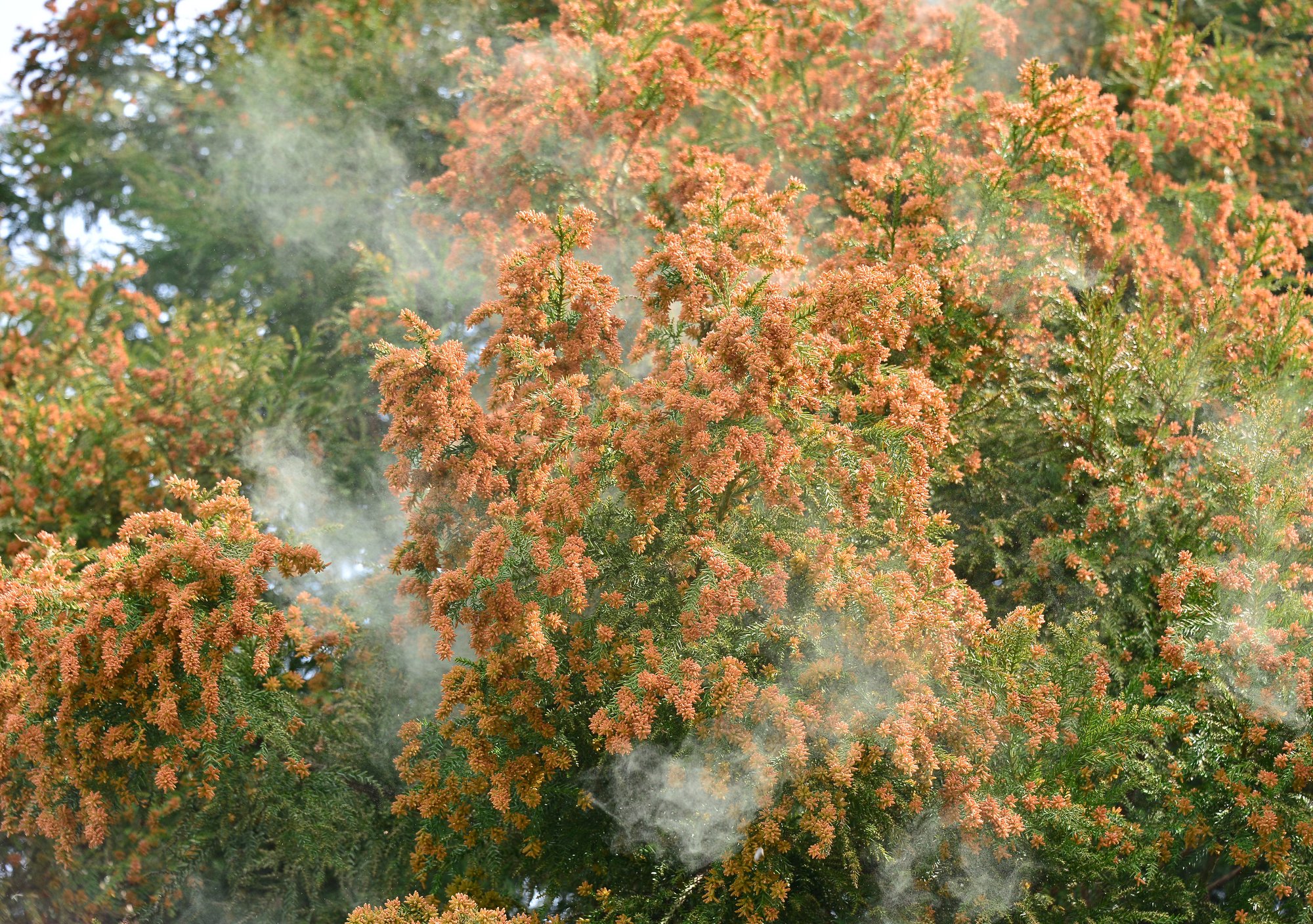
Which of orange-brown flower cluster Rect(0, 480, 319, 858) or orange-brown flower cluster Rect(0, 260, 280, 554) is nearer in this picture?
orange-brown flower cluster Rect(0, 480, 319, 858)

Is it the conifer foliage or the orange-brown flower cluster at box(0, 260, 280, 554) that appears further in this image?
the orange-brown flower cluster at box(0, 260, 280, 554)

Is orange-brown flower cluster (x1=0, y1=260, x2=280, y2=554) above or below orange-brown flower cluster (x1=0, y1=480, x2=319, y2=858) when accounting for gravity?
below

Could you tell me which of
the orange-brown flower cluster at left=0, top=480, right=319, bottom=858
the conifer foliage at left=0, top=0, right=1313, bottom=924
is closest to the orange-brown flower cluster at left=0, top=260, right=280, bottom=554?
the conifer foliage at left=0, top=0, right=1313, bottom=924

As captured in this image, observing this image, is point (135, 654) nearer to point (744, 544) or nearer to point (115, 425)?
point (744, 544)

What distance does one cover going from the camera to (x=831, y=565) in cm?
347

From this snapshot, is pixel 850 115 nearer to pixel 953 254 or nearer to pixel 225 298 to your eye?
pixel 953 254

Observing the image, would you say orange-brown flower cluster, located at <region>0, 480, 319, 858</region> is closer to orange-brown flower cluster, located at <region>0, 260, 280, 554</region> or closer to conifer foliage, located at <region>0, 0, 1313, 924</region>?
conifer foliage, located at <region>0, 0, 1313, 924</region>

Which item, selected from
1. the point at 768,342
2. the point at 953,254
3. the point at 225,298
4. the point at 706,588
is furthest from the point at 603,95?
the point at 225,298

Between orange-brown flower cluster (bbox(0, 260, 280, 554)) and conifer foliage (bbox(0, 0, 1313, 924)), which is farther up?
conifer foliage (bbox(0, 0, 1313, 924))

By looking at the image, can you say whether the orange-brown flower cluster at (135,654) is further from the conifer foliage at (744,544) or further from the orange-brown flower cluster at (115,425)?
the orange-brown flower cluster at (115,425)

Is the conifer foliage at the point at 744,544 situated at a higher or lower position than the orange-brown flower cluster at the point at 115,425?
higher

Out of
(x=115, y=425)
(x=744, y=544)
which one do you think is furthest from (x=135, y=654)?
(x=115, y=425)

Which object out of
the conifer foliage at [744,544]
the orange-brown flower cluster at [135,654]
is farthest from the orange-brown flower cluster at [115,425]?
the orange-brown flower cluster at [135,654]

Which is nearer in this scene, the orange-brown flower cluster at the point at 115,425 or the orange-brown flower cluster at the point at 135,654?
the orange-brown flower cluster at the point at 135,654
